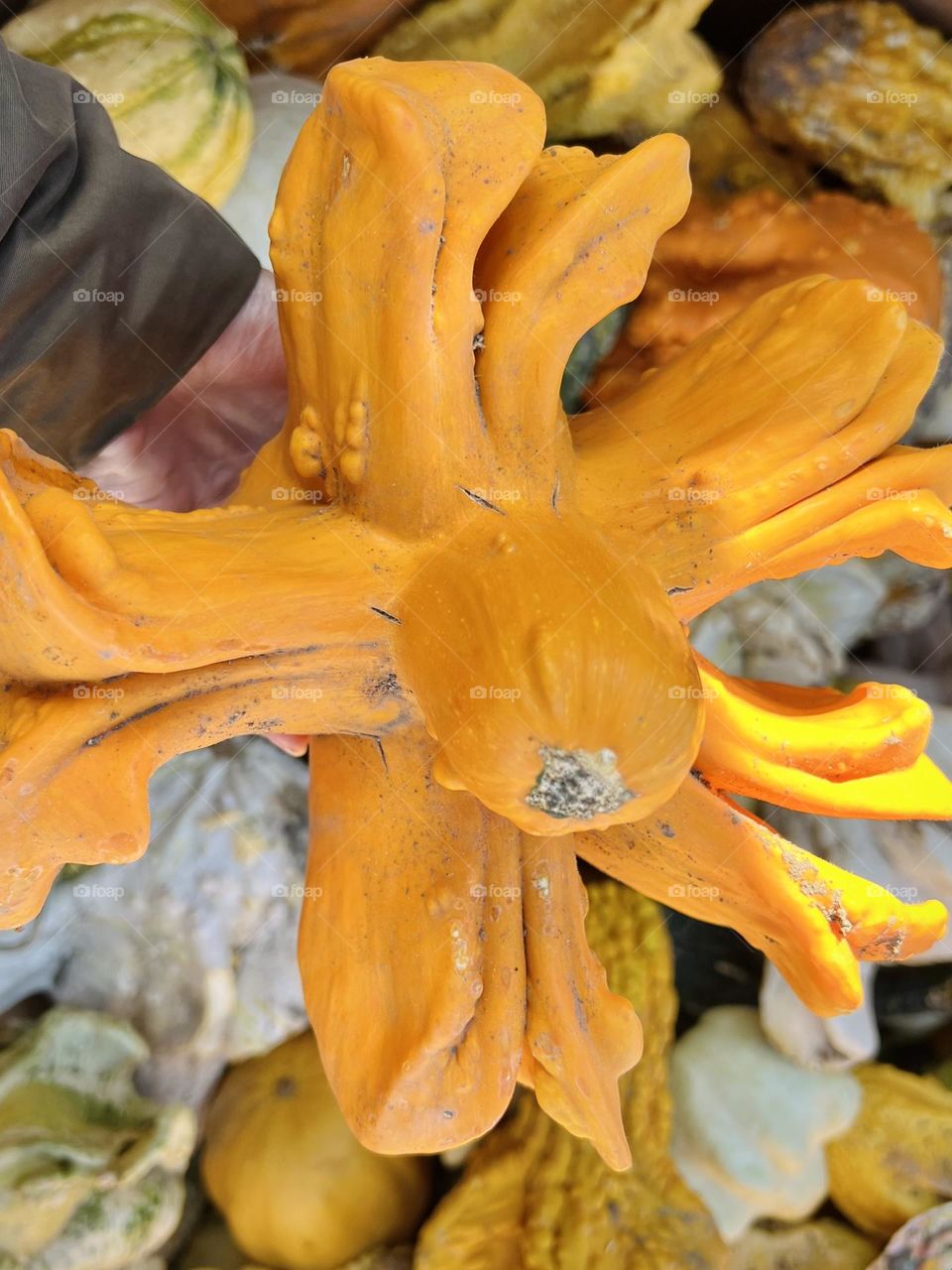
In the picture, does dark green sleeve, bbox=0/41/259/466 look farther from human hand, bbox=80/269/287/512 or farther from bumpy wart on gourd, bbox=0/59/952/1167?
bumpy wart on gourd, bbox=0/59/952/1167

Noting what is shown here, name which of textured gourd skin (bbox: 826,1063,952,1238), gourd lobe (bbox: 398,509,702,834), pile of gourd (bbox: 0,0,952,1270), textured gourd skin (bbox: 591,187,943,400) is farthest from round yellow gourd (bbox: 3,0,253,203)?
textured gourd skin (bbox: 826,1063,952,1238)

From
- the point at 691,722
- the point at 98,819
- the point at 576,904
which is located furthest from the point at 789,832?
the point at 98,819

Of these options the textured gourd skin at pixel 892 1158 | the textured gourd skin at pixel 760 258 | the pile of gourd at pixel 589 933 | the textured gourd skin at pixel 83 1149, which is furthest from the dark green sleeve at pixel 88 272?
the textured gourd skin at pixel 892 1158

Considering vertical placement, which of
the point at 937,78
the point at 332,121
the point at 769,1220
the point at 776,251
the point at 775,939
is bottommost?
the point at 769,1220

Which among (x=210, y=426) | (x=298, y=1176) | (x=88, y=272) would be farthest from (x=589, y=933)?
(x=88, y=272)

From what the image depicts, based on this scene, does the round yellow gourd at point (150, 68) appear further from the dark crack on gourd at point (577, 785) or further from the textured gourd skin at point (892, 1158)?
the textured gourd skin at point (892, 1158)

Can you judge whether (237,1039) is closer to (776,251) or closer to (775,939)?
(775,939)
